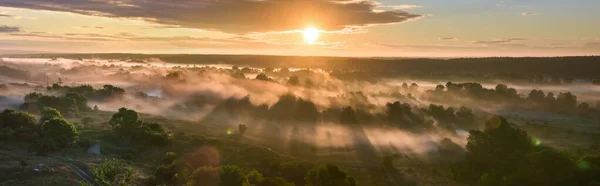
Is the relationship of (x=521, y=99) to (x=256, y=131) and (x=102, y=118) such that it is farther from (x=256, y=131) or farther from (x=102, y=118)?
(x=102, y=118)

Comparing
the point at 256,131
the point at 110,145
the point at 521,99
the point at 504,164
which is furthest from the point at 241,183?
the point at 521,99

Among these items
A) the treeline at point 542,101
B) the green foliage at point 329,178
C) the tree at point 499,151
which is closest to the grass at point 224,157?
the tree at point 499,151

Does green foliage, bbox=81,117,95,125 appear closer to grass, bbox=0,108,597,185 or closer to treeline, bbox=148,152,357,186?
grass, bbox=0,108,597,185

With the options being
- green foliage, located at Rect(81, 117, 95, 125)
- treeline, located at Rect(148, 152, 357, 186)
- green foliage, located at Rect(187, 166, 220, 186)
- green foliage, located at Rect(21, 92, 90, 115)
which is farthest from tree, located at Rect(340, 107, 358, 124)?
green foliage, located at Rect(21, 92, 90, 115)

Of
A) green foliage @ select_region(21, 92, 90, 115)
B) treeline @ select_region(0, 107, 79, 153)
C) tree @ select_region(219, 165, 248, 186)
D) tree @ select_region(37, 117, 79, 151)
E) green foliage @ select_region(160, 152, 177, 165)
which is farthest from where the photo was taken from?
green foliage @ select_region(21, 92, 90, 115)

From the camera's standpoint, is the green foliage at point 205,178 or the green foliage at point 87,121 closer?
the green foliage at point 205,178

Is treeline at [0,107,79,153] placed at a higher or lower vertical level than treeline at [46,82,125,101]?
higher

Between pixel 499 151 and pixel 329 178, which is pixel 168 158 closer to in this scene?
pixel 329 178

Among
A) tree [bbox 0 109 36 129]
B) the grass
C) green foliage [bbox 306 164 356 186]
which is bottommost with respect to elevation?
the grass

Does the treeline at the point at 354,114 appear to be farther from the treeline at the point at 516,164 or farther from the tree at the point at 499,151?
the tree at the point at 499,151
